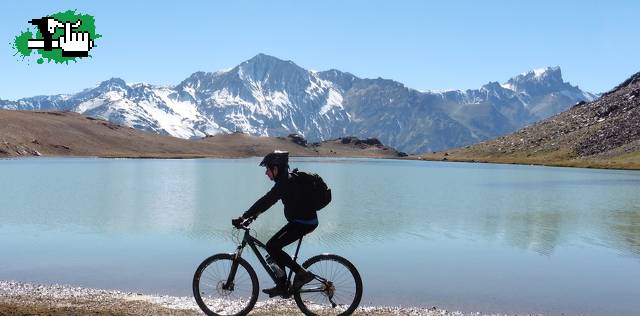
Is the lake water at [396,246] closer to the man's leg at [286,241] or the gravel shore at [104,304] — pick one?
the gravel shore at [104,304]

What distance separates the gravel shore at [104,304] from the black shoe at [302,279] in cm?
147

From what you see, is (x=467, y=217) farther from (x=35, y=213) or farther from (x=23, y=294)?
(x=23, y=294)

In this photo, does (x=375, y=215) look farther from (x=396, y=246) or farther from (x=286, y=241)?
(x=286, y=241)

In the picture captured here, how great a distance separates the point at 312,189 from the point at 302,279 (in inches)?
94.4

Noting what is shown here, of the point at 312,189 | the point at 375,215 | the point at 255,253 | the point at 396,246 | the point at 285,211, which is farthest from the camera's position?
the point at 375,215

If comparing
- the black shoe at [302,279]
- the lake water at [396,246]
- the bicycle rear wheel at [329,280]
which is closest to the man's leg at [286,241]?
the black shoe at [302,279]

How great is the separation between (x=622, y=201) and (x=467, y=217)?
28.8 metres

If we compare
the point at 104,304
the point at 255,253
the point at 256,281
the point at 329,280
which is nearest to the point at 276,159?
the point at 255,253

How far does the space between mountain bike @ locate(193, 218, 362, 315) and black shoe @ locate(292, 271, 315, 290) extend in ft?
0.40

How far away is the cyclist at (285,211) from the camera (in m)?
14.8

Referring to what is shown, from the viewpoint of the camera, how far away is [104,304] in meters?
17.3

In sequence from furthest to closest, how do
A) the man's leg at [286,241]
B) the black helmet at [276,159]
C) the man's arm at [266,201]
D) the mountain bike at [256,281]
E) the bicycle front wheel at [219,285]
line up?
the bicycle front wheel at [219,285], the mountain bike at [256,281], the man's leg at [286,241], the black helmet at [276,159], the man's arm at [266,201]

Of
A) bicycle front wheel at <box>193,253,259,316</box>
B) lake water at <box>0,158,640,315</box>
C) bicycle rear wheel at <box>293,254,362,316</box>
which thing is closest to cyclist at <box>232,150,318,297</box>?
bicycle rear wheel at <box>293,254,362,316</box>

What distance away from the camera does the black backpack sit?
14.8 meters
